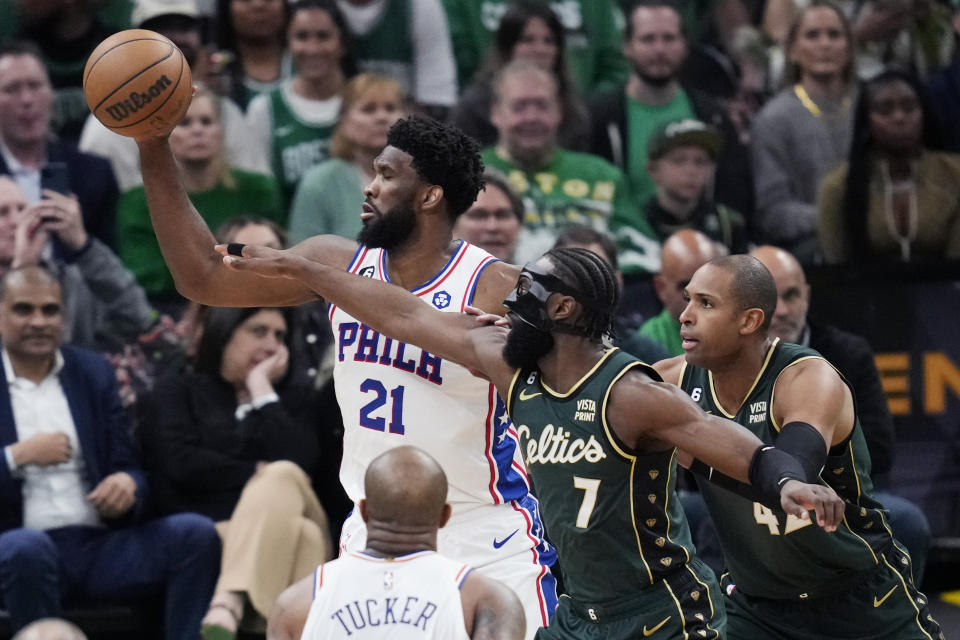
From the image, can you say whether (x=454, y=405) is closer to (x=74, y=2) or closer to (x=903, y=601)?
(x=903, y=601)

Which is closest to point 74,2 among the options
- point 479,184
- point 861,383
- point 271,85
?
point 271,85

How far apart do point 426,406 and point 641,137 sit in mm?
4361

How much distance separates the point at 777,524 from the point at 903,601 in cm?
55

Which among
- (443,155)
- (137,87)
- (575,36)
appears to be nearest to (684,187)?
(575,36)

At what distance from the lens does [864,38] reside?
10.8 m

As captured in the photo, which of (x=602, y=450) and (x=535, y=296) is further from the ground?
(x=535, y=296)

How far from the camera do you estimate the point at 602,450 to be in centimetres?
478

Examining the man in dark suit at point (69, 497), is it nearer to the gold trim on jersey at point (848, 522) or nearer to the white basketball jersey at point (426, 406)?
the white basketball jersey at point (426, 406)

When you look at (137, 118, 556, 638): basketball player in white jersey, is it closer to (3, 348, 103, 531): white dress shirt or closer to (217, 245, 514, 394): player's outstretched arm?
(217, 245, 514, 394): player's outstretched arm

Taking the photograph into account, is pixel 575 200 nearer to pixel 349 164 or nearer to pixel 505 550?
pixel 349 164

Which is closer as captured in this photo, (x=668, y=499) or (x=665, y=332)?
(x=668, y=499)

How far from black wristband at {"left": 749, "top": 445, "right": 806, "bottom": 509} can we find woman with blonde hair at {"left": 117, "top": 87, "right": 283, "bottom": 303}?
4546mm

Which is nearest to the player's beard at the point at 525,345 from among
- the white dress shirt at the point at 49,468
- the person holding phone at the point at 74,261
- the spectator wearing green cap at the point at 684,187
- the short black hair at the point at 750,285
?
the short black hair at the point at 750,285

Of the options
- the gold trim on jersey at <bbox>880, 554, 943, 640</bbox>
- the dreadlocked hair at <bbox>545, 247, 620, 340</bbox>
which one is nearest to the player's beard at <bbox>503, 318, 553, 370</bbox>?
the dreadlocked hair at <bbox>545, 247, 620, 340</bbox>
